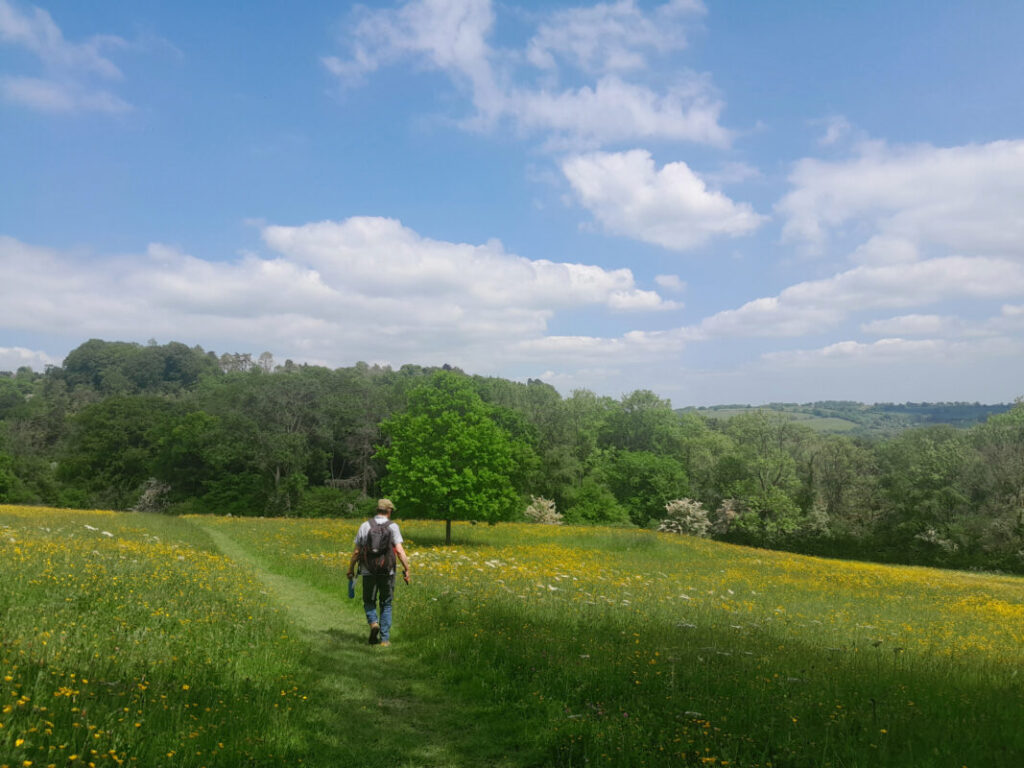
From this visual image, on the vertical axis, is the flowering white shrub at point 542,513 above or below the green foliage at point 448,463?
below

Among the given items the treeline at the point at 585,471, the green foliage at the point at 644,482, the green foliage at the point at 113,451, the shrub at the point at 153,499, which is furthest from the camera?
the green foliage at the point at 644,482

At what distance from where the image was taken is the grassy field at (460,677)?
5.41 m

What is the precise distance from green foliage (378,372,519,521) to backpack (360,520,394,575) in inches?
604

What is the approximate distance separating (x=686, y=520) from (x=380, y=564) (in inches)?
1889

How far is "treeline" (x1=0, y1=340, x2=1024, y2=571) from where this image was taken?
52.9m

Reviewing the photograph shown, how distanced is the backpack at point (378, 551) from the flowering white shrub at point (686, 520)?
4734 cm

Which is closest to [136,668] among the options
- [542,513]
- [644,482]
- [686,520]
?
[542,513]

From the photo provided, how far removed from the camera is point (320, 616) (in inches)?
471

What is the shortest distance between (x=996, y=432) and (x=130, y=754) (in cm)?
7344

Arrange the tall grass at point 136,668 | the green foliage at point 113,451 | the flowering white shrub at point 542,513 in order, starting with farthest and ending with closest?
the green foliage at point 113,451
the flowering white shrub at point 542,513
the tall grass at point 136,668

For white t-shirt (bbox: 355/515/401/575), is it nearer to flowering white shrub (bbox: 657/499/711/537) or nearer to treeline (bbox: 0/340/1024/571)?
treeline (bbox: 0/340/1024/571)

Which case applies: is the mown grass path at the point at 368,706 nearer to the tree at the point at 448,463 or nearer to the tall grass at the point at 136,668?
the tall grass at the point at 136,668

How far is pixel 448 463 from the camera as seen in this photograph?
26734 mm

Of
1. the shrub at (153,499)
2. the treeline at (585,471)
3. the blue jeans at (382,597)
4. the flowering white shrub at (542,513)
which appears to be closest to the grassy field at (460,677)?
the blue jeans at (382,597)
